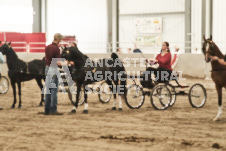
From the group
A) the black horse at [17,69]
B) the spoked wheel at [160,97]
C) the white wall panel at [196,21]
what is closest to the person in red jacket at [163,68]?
the spoked wheel at [160,97]

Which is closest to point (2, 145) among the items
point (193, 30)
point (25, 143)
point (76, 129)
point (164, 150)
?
point (25, 143)

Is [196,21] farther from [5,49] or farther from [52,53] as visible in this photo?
[52,53]

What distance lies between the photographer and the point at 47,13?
30.3 m

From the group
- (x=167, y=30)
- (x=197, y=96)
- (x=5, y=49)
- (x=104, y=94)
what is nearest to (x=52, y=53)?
(x=5, y=49)

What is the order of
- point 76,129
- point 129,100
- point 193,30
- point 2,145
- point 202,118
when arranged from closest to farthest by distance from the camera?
point 2,145 < point 76,129 < point 202,118 < point 129,100 < point 193,30

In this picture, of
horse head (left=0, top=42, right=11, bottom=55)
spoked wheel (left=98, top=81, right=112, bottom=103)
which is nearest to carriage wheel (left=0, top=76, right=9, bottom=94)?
horse head (left=0, top=42, right=11, bottom=55)

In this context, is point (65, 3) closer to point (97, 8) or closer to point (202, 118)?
point (97, 8)

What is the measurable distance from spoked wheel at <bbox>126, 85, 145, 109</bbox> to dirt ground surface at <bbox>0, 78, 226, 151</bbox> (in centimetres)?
22

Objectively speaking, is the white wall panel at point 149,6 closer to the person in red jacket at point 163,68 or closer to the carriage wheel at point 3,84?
the carriage wheel at point 3,84

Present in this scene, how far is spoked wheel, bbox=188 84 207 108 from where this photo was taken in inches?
448

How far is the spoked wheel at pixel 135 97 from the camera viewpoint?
36.2 ft

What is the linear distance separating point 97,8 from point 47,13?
3704mm

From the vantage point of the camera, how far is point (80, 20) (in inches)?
1171

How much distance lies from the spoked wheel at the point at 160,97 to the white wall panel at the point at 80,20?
17907 millimetres
